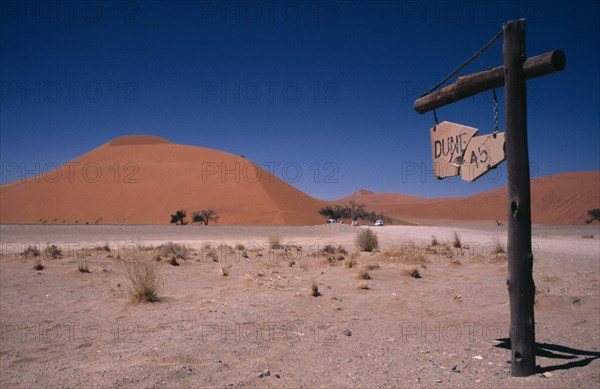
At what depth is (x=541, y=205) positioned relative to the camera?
72.5 metres

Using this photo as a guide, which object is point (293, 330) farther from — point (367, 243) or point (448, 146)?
point (367, 243)

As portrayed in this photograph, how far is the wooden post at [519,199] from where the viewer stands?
3.91 meters

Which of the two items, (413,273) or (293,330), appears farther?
(413,273)

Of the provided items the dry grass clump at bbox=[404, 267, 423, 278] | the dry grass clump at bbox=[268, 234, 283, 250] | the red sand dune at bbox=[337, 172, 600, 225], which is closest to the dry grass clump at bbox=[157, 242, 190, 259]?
the dry grass clump at bbox=[268, 234, 283, 250]

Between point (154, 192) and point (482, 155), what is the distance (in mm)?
69323

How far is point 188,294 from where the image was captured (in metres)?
9.23

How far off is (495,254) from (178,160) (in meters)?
76.4

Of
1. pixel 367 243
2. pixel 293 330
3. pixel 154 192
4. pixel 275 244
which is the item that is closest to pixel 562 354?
pixel 293 330

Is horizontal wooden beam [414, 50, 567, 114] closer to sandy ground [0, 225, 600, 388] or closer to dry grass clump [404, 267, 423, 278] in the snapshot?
sandy ground [0, 225, 600, 388]

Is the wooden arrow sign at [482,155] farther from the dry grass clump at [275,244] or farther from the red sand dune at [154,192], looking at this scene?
the red sand dune at [154,192]

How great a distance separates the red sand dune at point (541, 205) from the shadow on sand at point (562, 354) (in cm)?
6055

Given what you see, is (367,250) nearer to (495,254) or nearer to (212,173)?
(495,254)

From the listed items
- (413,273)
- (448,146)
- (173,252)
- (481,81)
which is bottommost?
(413,273)

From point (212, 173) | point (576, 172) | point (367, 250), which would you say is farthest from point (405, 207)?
point (367, 250)
